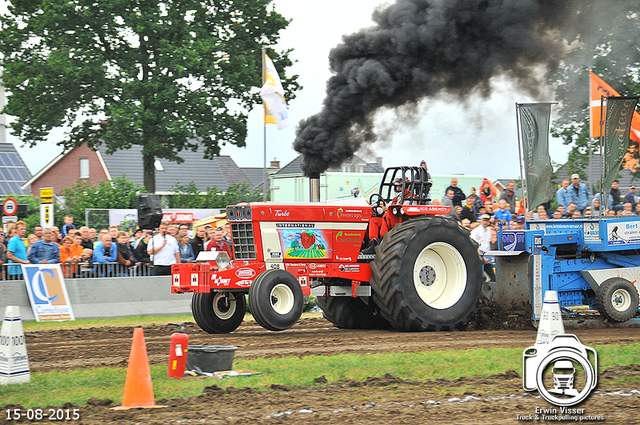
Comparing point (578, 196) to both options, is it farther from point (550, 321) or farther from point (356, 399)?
point (356, 399)

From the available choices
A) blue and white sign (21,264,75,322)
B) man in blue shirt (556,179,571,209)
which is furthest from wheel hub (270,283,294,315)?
man in blue shirt (556,179,571,209)

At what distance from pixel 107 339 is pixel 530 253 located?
5720 millimetres

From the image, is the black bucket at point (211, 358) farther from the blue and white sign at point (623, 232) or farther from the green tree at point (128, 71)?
the green tree at point (128, 71)

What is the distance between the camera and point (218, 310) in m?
10.5

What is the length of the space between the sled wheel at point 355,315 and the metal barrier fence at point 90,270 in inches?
190

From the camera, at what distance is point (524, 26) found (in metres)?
12.3

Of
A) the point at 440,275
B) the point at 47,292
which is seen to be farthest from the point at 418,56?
the point at 47,292

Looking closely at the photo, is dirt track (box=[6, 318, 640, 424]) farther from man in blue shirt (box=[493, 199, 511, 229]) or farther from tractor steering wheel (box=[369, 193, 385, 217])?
man in blue shirt (box=[493, 199, 511, 229])

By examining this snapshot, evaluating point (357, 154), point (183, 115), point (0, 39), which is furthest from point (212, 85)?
point (357, 154)

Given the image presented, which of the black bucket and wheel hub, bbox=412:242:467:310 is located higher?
wheel hub, bbox=412:242:467:310

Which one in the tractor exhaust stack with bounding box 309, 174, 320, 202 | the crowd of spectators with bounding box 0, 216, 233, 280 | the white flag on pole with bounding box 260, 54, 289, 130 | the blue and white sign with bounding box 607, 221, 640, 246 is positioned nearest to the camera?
the blue and white sign with bounding box 607, 221, 640, 246

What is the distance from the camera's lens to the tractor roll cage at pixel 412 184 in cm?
1080

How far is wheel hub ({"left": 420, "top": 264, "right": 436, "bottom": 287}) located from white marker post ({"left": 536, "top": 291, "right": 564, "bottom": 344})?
10.6 ft

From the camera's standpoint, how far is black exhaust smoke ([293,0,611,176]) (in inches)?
465
